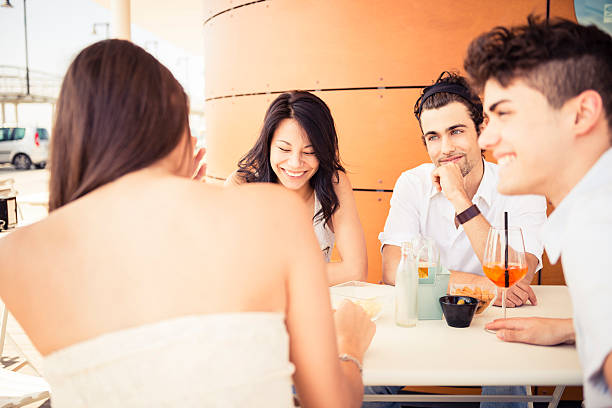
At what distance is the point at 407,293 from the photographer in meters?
1.58

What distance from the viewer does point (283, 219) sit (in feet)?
3.14

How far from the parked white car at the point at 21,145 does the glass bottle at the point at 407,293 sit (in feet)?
55.9

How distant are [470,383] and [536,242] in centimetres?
124

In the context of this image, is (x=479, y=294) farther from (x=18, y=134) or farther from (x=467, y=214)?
(x=18, y=134)

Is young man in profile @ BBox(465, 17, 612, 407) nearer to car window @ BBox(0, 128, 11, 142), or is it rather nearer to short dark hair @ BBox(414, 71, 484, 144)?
short dark hair @ BBox(414, 71, 484, 144)

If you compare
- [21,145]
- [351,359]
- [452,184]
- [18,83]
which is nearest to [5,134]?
[21,145]

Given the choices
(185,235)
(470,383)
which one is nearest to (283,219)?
(185,235)

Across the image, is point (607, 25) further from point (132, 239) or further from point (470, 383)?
point (132, 239)

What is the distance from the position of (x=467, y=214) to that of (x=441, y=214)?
0.90 ft

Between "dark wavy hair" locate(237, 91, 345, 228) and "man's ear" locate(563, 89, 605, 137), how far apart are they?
4.83 ft

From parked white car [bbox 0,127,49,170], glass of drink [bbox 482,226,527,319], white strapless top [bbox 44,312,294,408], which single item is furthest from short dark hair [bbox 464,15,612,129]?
parked white car [bbox 0,127,49,170]

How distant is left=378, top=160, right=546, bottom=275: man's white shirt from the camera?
8.10ft

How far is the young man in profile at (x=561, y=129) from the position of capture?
1028 mm

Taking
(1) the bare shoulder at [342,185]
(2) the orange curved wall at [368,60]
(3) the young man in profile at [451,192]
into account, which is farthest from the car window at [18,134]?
(3) the young man in profile at [451,192]
